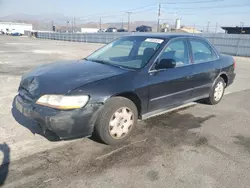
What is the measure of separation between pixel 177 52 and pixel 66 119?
2446 millimetres

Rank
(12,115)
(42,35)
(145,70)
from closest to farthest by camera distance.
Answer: (145,70) → (12,115) → (42,35)

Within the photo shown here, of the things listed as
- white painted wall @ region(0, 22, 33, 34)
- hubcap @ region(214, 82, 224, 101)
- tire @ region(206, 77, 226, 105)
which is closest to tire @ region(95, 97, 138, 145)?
tire @ region(206, 77, 226, 105)

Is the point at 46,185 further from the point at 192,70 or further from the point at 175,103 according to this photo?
the point at 192,70

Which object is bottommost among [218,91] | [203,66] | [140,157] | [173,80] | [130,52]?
[140,157]

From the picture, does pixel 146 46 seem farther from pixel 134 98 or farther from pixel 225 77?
pixel 225 77

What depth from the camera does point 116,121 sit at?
3352 millimetres

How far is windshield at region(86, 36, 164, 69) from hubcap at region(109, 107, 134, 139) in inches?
30.5

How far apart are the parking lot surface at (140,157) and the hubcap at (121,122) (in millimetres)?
195

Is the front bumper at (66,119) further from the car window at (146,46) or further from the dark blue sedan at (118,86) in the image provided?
the car window at (146,46)

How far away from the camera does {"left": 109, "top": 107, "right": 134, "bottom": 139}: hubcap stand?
3322 millimetres

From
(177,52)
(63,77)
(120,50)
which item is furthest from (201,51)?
(63,77)

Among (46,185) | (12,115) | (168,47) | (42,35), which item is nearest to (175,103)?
(168,47)

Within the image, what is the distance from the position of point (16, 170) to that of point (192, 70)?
337cm

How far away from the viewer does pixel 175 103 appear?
14.1 feet
